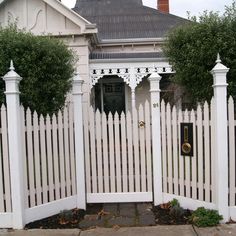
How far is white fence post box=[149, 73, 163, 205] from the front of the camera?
6.01m

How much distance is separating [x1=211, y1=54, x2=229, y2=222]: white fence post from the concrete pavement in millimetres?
367

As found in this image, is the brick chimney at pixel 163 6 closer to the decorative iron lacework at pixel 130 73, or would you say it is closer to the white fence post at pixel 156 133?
the decorative iron lacework at pixel 130 73

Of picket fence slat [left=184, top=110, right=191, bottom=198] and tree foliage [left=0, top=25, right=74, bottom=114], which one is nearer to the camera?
picket fence slat [left=184, top=110, right=191, bottom=198]

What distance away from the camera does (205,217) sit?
540cm

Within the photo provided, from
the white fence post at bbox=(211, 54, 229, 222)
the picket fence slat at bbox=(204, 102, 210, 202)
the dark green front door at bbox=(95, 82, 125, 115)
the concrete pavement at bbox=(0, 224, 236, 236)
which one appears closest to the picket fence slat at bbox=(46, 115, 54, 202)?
the concrete pavement at bbox=(0, 224, 236, 236)

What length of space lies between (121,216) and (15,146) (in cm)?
188

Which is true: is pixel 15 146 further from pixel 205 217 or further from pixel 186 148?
pixel 205 217

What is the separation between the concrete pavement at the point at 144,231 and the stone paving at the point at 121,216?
0.60ft

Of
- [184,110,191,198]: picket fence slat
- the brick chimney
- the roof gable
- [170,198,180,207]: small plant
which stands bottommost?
[170,198,180,207]: small plant

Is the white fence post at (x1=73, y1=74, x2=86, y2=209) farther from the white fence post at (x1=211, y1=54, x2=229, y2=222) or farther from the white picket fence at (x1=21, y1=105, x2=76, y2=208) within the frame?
the white fence post at (x1=211, y1=54, x2=229, y2=222)

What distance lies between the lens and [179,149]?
595cm

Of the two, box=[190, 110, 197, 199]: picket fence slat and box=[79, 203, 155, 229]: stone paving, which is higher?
box=[190, 110, 197, 199]: picket fence slat

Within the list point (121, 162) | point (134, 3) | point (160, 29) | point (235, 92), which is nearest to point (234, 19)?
point (235, 92)

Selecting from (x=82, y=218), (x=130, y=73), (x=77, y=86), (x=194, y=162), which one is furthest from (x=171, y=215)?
(x=130, y=73)
